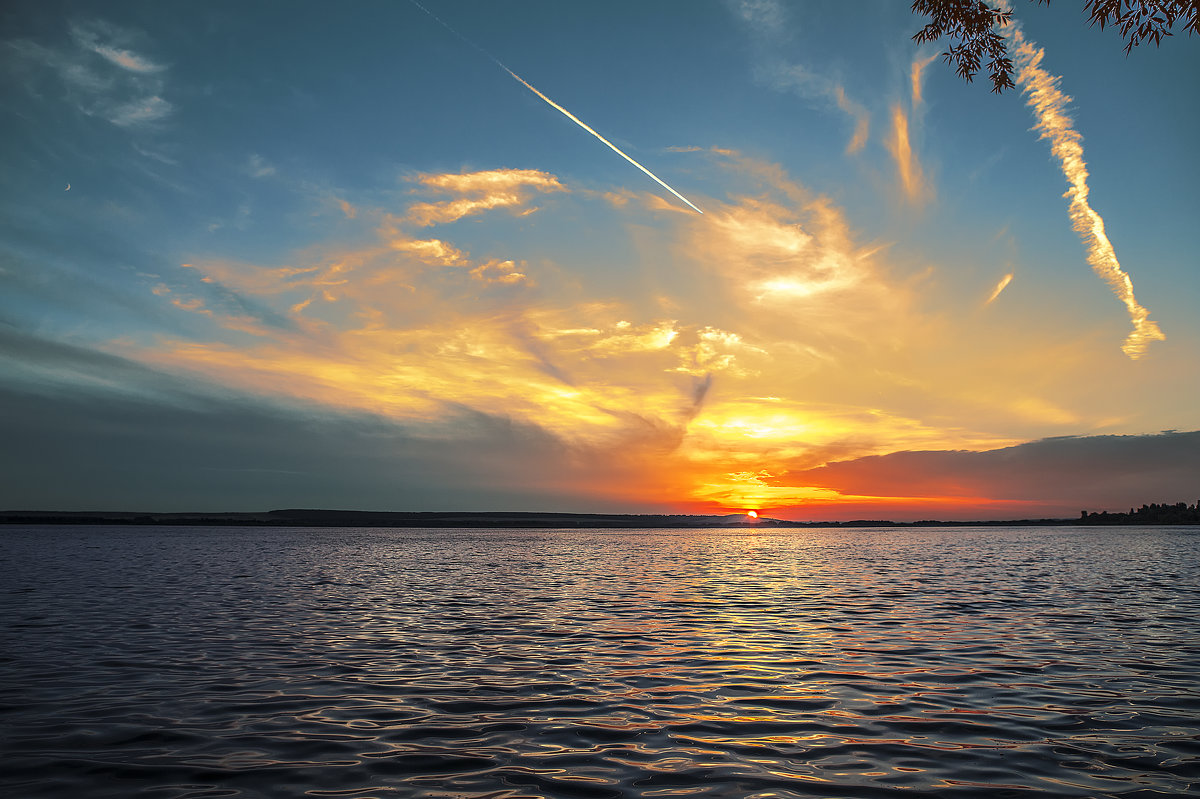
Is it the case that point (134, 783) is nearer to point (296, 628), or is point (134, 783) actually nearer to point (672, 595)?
point (296, 628)

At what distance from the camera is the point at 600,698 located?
1309 cm

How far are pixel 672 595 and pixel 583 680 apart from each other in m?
18.8

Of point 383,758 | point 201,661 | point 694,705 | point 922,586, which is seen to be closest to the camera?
point 383,758

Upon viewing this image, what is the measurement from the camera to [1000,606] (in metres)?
27.4

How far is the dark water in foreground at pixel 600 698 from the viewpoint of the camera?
8820mm

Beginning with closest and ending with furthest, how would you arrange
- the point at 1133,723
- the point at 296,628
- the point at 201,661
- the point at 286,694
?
the point at 1133,723 < the point at 286,694 < the point at 201,661 < the point at 296,628

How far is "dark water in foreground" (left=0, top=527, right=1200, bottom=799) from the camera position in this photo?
8.82 metres

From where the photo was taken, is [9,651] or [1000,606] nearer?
[9,651]

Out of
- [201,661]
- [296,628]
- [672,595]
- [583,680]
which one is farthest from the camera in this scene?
[672,595]

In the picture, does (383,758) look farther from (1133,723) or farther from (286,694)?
(1133,723)

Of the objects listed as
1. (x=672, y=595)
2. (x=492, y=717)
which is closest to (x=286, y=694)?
(x=492, y=717)

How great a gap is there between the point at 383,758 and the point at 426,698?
3.70 m

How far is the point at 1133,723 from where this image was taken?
37.1ft

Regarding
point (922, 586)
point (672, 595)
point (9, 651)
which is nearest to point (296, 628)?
point (9, 651)
